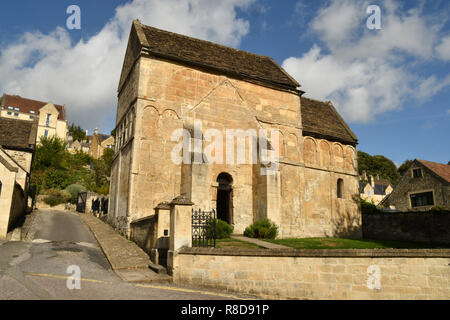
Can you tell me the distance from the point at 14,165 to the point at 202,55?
14.6 metres

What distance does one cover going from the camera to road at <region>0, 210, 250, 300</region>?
760 centimetres

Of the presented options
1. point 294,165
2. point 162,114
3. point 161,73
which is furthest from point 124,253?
point 294,165

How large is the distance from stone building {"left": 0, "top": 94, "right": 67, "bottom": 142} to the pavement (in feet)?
209

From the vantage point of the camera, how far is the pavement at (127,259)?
10.3 metres

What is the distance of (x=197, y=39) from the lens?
2283 centimetres

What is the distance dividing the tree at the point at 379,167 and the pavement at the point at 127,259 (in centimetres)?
7181

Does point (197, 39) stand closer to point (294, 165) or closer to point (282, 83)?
point (282, 83)

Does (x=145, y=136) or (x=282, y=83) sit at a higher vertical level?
(x=282, y=83)

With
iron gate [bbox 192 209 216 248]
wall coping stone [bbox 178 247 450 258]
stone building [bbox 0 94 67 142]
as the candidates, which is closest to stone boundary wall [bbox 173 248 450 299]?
wall coping stone [bbox 178 247 450 258]

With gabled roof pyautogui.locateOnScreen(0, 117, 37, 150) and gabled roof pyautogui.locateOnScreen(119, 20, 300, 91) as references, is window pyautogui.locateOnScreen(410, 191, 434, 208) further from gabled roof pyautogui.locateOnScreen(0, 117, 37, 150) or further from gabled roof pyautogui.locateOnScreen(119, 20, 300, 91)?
gabled roof pyautogui.locateOnScreen(0, 117, 37, 150)

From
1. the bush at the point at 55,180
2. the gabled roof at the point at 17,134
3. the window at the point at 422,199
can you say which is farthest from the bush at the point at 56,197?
the window at the point at 422,199

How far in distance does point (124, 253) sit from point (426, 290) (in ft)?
34.7

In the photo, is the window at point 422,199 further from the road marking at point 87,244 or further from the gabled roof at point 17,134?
the gabled roof at point 17,134

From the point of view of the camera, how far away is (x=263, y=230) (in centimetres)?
1650
